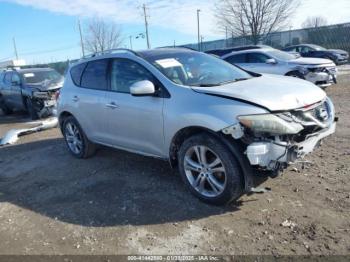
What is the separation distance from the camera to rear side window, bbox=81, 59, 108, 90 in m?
5.64

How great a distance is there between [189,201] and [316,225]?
56.1 inches

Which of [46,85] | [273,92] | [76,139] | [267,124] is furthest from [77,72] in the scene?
[46,85]

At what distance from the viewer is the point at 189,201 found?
4402mm

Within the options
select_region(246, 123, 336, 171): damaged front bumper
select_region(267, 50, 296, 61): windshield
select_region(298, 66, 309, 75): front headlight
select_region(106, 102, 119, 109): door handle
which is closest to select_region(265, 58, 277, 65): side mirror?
select_region(267, 50, 296, 61): windshield

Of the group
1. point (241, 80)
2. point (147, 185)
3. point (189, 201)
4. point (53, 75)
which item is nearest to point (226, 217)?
point (189, 201)

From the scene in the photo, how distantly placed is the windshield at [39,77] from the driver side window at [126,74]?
312 inches

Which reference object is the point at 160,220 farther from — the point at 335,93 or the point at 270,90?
the point at 335,93

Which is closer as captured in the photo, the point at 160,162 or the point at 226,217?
the point at 226,217

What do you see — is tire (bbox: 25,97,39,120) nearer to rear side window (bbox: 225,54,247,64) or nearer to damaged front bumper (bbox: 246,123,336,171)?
rear side window (bbox: 225,54,247,64)

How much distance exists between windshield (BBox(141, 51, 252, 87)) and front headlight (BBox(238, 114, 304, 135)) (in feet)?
3.03

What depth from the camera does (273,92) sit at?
13.3ft

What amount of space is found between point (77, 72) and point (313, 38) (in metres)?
30.1

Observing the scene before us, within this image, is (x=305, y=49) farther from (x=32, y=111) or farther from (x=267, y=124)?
(x=267, y=124)

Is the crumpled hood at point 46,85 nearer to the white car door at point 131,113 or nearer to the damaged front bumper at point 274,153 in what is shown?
the white car door at point 131,113
